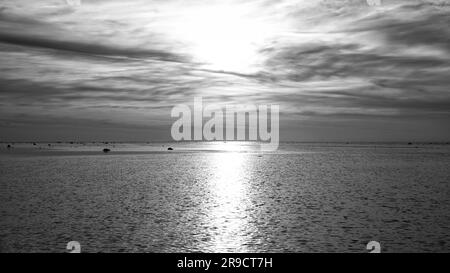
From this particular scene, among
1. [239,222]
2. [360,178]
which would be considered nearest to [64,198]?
[239,222]

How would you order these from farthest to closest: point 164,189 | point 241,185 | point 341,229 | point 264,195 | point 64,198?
1. point 241,185
2. point 164,189
3. point 264,195
4. point 64,198
5. point 341,229

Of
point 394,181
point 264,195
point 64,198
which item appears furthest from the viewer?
point 394,181

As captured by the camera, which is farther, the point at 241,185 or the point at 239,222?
the point at 241,185

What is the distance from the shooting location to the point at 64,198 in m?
41.1

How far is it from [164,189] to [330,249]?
2918 cm
